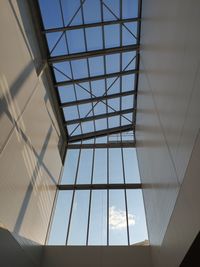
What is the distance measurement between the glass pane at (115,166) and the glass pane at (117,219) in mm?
1016

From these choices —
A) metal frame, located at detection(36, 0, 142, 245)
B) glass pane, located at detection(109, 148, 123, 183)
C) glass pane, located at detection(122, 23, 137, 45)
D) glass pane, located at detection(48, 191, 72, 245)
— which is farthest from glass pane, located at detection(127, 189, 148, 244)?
glass pane, located at detection(122, 23, 137, 45)

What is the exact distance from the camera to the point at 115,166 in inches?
610

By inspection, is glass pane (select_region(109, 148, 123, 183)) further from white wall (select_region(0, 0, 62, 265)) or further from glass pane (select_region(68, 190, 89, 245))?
white wall (select_region(0, 0, 62, 265))

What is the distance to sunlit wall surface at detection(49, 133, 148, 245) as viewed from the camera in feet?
36.6

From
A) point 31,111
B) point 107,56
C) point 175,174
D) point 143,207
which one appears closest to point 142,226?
point 143,207

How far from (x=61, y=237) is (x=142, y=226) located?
3947 millimetres

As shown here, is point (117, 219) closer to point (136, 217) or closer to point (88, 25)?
point (136, 217)

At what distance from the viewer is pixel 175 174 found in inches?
265

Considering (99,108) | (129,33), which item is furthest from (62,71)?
(129,33)

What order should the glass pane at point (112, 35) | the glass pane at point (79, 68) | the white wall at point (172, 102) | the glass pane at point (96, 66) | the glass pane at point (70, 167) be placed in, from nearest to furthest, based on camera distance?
the white wall at point (172, 102) → the glass pane at point (112, 35) → the glass pane at point (79, 68) → the glass pane at point (96, 66) → the glass pane at point (70, 167)

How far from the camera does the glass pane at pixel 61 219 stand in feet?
36.5

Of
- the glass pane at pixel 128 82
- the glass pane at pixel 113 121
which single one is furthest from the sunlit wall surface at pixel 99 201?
the glass pane at pixel 128 82

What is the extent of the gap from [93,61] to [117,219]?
9003 millimetres

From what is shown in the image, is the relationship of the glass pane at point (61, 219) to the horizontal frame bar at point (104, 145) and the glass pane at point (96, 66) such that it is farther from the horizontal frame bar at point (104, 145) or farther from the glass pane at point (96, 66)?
the glass pane at point (96, 66)
